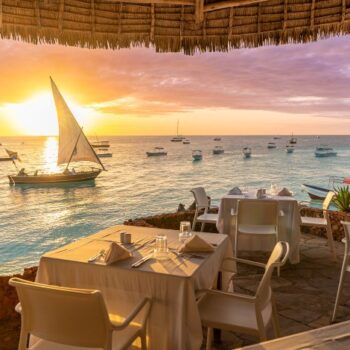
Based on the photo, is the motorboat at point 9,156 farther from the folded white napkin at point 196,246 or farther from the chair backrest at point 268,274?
the chair backrest at point 268,274

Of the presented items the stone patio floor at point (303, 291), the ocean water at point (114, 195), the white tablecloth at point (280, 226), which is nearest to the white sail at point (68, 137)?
the ocean water at point (114, 195)

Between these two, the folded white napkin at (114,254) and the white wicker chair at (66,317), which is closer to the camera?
the white wicker chair at (66,317)

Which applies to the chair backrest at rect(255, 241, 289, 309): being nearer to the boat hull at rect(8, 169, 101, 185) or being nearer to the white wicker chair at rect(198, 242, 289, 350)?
the white wicker chair at rect(198, 242, 289, 350)

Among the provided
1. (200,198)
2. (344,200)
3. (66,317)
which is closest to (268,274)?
(66,317)

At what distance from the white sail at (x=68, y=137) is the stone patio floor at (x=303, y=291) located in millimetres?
16090

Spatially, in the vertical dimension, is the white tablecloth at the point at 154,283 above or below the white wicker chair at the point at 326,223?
above

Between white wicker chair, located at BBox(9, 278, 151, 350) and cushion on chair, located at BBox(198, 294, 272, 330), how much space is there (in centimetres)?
53

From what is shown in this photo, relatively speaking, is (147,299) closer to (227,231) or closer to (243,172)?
(227,231)

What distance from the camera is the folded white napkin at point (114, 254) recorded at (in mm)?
2051

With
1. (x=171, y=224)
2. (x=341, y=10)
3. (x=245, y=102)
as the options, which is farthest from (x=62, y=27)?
(x=245, y=102)

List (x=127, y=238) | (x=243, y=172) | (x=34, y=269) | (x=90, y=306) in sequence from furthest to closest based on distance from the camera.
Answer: (x=243, y=172)
(x=34, y=269)
(x=127, y=238)
(x=90, y=306)

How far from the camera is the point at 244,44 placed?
3334 mm

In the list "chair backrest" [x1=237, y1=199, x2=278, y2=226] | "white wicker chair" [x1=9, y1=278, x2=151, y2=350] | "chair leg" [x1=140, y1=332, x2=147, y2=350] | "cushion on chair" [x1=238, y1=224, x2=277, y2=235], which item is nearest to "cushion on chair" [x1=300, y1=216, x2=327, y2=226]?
"cushion on chair" [x1=238, y1=224, x2=277, y2=235]

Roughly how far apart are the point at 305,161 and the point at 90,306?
4968 centimetres
